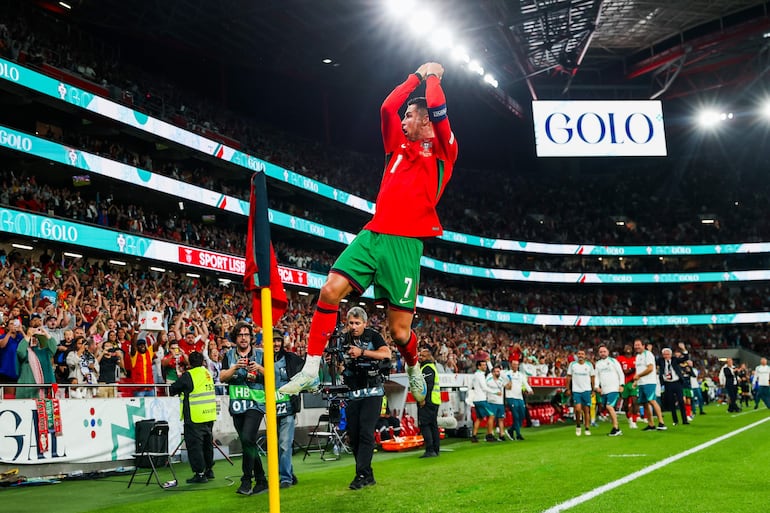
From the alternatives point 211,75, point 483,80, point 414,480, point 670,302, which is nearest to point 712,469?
point 414,480

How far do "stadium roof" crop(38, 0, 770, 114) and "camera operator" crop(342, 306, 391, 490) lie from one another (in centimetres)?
2483

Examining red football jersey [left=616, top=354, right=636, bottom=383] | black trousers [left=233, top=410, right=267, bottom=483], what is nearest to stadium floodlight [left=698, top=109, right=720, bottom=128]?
red football jersey [left=616, top=354, right=636, bottom=383]

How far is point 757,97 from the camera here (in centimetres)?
5369

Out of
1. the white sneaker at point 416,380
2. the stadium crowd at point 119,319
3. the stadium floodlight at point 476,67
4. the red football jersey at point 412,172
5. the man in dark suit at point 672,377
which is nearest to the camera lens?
the red football jersey at point 412,172

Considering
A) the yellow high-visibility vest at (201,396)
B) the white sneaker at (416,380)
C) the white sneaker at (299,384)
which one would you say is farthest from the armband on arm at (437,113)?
the yellow high-visibility vest at (201,396)

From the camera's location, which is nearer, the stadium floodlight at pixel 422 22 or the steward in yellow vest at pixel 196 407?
the steward in yellow vest at pixel 196 407

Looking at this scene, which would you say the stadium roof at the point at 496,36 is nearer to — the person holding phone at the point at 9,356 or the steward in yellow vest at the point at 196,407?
the person holding phone at the point at 9,356

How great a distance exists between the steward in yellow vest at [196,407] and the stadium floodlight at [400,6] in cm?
2341

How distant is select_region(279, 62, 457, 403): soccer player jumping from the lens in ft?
18.0

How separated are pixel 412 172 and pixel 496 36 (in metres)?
34.7

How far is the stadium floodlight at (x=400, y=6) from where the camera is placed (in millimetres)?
31516

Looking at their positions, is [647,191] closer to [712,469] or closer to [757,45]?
[757,45]

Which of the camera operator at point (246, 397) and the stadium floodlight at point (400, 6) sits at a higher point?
the stadium floodlight at point (400, 6)

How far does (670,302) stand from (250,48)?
39.0 meters
